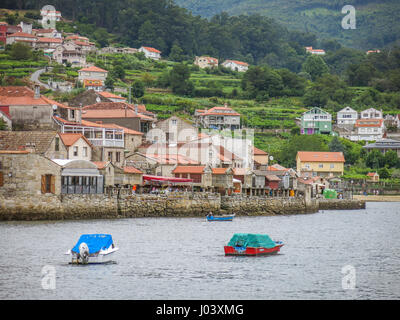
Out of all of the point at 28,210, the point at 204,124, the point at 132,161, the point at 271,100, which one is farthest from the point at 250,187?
the point at 271,100

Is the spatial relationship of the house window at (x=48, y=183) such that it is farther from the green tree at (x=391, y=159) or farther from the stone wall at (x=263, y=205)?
the green tree at (x=391, y=159)

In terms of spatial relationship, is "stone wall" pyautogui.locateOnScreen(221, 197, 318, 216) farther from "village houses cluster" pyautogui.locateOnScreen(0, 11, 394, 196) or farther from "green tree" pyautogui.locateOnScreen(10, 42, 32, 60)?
"green tree" pyautogui.locateOnScreen(10, 42, 32, 60)

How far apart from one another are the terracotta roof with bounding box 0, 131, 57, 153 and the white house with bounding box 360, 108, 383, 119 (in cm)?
10805

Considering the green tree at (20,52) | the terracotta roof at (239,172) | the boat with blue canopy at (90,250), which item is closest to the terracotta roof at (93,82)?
the green tree at (20,52)

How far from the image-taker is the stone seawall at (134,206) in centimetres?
5884

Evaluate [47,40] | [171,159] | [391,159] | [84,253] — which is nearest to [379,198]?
[391,159]

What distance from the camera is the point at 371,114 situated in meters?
167

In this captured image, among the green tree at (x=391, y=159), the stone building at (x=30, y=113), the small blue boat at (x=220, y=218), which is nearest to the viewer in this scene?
the small blue boat at (x=220, y=218)

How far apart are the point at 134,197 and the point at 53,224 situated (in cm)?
1097

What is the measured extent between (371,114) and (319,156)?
47624 mm

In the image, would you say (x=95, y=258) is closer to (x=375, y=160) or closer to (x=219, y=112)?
Answer: (x=375, y=160)

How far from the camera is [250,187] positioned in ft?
289

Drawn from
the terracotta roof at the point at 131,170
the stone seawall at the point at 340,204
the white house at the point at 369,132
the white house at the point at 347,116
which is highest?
the white house at the point at 347,116
